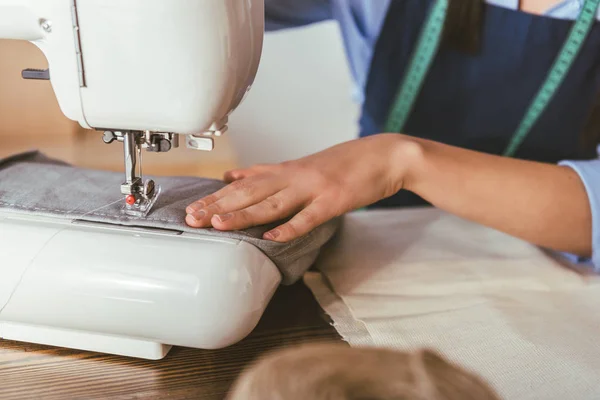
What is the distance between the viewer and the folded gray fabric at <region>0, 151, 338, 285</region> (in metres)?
0.71

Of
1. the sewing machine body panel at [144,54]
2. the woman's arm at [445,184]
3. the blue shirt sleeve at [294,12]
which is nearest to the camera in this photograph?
the sewing machine body panel at [144,54]

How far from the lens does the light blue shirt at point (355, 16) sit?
1088mm

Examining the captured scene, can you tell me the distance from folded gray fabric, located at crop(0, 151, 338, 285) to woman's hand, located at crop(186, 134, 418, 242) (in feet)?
0.05

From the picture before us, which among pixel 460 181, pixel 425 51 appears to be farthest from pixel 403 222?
pixel 425 51

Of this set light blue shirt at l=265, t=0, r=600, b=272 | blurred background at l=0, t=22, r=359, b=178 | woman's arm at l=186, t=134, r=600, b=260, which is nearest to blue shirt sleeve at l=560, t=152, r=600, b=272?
woman's arm at l=186, t=134, r=600, b=260

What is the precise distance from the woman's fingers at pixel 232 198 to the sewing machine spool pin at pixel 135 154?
0.20 ft

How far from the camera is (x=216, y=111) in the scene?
0.68 meters

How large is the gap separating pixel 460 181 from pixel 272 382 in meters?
0.56

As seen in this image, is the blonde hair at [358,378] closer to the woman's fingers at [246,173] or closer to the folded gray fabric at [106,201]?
the folded gray fabric at [106,201]

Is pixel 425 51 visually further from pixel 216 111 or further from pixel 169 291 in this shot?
pixel 169 291

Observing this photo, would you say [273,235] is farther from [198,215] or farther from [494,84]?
[494,84]

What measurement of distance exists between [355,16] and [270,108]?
1.56 ft

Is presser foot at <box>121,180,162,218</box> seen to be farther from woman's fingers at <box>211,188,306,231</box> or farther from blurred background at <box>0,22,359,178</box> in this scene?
blurred background at <box>0,22,359,178</box>

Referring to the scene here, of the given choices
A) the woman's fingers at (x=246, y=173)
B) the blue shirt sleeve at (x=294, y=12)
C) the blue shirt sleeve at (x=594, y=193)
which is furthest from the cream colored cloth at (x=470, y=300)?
the blue shirt sleeve at (x=294, y=12)
